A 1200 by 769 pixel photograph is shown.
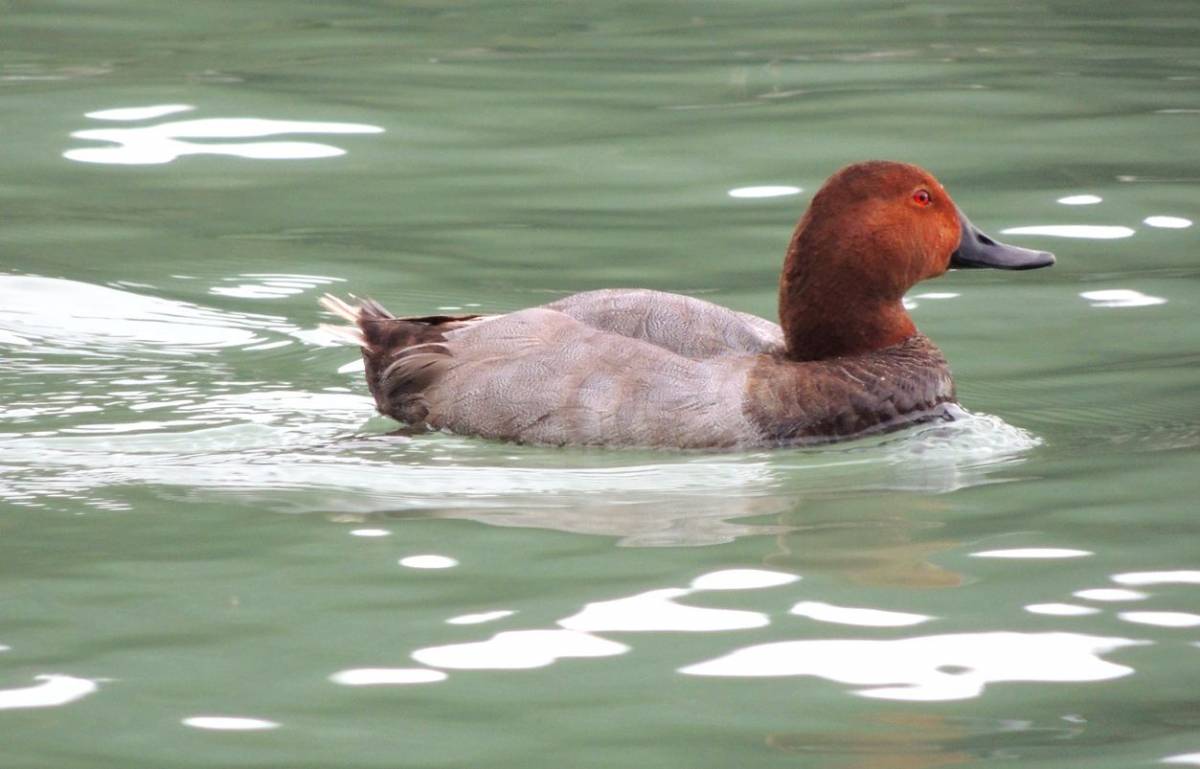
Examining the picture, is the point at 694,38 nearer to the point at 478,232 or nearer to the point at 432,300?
the point at 478,232

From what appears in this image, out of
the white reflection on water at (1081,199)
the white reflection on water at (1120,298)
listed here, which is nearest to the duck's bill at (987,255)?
the white reflection on water at (1120,298)

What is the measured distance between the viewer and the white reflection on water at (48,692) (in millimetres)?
4918

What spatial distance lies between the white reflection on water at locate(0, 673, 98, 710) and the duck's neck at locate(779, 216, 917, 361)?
3.32 m

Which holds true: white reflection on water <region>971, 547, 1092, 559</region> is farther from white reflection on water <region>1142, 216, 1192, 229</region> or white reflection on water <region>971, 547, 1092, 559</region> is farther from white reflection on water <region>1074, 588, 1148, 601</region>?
white reflection on water <region>1142, 216, 1192, 229</region>

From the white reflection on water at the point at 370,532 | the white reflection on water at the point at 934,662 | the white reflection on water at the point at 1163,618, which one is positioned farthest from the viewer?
the white reflection on water at the point at 370,532

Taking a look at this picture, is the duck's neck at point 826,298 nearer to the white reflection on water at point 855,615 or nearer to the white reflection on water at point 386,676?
the white reflection on water at point 855,615

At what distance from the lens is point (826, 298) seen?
301 inches

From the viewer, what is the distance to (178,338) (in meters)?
9.03

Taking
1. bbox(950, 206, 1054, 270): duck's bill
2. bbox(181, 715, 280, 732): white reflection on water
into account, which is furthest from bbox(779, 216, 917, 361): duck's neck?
bbox(181, 715, 280, 732): white reflection on water

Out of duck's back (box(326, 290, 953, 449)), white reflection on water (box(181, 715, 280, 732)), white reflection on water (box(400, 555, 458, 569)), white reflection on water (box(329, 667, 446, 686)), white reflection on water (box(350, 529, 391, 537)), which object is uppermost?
duck's back (box(326, 290, 953, 449))

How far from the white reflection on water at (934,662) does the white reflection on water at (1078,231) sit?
16.9ft

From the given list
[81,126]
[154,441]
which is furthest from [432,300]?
[81,126]

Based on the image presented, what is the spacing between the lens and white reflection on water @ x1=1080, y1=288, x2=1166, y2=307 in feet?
30.5

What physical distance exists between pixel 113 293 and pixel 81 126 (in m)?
2.90
